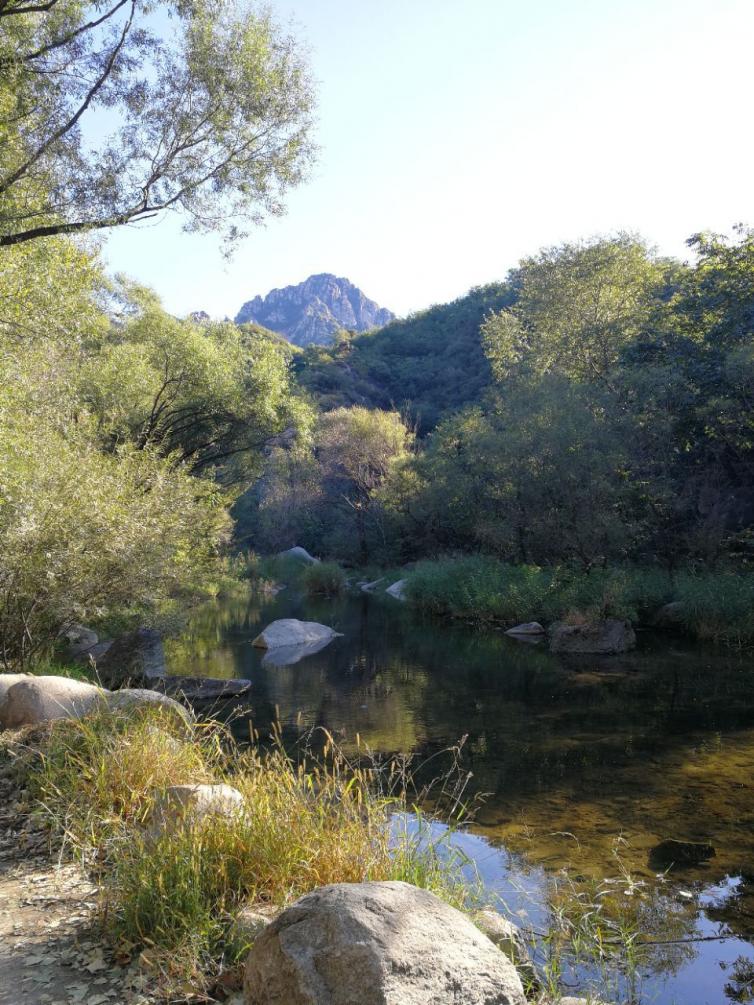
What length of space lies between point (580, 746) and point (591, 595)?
10.5 m

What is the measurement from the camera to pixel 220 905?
3.79 m

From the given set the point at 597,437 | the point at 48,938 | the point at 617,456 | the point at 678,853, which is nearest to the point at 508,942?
the point at 48,938

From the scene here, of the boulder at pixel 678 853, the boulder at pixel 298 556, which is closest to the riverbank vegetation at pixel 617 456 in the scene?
the boulder at pixel 298 556

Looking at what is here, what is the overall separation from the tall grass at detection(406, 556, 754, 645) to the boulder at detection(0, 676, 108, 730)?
14176mm

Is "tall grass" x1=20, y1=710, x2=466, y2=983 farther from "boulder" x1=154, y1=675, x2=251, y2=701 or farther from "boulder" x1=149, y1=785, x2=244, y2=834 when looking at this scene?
"boulder" x1=154, y1=675, x2=251, y2=701

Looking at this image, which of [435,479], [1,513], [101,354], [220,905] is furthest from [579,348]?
[220,905]

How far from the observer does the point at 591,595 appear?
2045 centimetres

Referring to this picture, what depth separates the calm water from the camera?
5.84 metres

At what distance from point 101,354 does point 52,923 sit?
49.6 ft

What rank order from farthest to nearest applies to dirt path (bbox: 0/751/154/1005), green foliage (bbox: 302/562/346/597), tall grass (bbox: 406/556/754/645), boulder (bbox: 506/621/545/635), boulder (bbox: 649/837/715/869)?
green foliage (bbox: 302/562/346/597), boulder (bbox: 506/621/545/635), tall grass (bbox: 406/556/754/645), boulder (bbox: 649/837/715/869), dirt path (bbox: 0/751/154/1005)

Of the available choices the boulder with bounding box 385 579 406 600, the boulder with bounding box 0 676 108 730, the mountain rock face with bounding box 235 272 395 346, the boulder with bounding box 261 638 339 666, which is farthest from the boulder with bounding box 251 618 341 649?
the mountain rock face with bounding box 235 272 395 346

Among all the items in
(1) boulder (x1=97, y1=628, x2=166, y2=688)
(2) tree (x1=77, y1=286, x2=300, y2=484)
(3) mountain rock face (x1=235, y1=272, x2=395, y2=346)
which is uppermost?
(3) mountain rock face (x1=235, y1=272, x2=395, y2=346)

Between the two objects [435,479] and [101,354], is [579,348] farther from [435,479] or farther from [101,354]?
[101,354]

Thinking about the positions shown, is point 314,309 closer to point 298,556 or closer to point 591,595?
point 298,556
